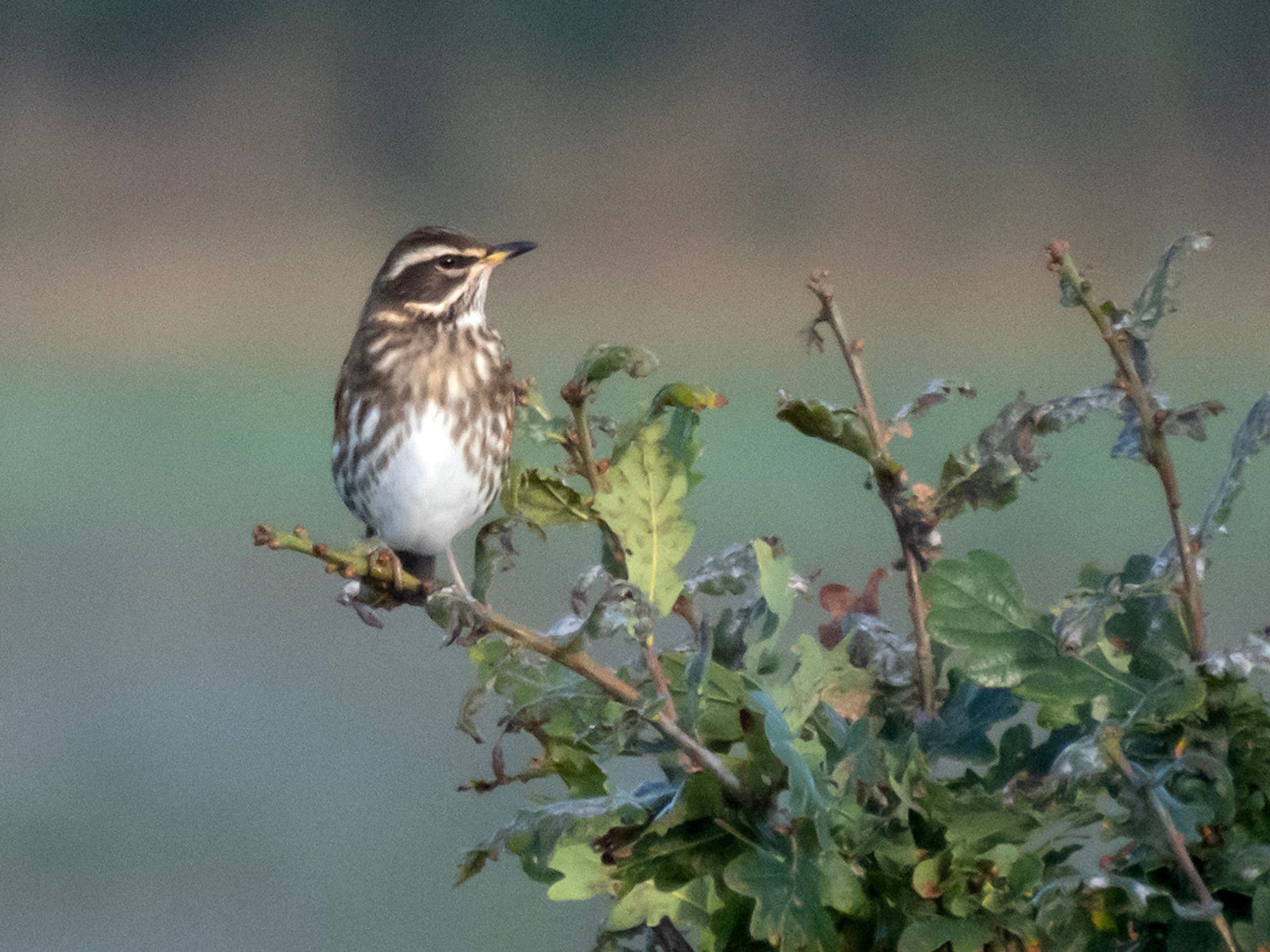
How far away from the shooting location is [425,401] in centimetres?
65

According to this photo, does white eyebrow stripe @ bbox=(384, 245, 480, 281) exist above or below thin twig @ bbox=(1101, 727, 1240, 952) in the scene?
above

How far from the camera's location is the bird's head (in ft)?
2.29

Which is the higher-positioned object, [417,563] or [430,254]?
[430,254]

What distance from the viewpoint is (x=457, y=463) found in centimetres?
63

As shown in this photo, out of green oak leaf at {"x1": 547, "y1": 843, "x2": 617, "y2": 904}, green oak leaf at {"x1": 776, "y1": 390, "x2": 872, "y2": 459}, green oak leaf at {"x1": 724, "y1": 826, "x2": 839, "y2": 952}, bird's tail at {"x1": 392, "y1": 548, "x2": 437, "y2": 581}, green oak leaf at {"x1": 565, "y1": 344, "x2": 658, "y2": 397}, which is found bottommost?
bird's tail at {"x1": 392, "y1": 548, "x2": 437, "y2": 581}

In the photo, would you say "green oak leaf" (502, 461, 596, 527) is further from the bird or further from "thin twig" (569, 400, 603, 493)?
the bird

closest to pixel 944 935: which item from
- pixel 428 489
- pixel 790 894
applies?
pixel 790 894

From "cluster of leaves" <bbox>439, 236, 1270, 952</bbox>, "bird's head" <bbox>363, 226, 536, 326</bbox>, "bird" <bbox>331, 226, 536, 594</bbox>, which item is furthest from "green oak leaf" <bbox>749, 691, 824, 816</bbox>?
"bird's head" <bbox>363, 226, 536, 326</bbox>

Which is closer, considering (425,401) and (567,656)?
(567,656)

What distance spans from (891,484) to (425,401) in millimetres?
387

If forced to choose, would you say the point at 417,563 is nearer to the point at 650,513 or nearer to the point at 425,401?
the point at 425,401

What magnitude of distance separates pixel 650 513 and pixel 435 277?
44 cm

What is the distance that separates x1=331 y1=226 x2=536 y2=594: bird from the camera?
63 cm

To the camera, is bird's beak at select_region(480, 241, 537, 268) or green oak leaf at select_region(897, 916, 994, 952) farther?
bird's beak at select_region(480, 241, 537, 268)
